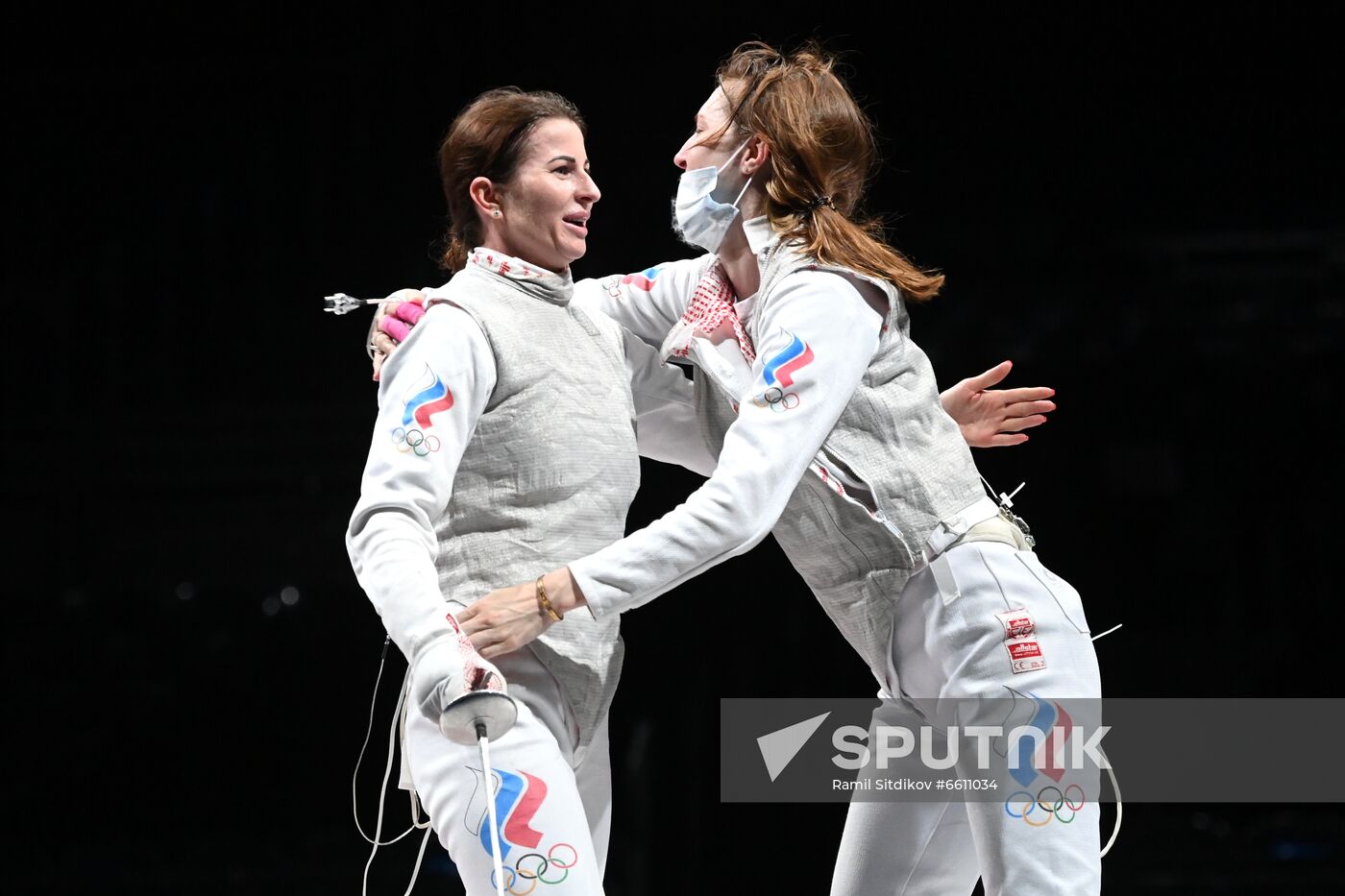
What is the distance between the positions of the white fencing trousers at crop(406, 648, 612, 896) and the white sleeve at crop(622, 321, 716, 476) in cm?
43

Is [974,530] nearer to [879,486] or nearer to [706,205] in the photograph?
[879,486]

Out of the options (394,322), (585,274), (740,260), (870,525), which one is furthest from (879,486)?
(585,274)

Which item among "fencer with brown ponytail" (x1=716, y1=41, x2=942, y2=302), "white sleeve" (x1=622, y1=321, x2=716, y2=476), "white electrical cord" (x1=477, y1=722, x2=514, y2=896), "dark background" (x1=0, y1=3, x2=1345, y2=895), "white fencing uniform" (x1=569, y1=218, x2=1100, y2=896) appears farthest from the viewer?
"dark background" (x1=0, y1=3, x2=1345, y2=895)

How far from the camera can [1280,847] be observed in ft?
9.89

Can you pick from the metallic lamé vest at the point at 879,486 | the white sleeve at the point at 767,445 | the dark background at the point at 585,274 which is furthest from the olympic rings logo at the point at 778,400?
the dark background at the point at 585,274

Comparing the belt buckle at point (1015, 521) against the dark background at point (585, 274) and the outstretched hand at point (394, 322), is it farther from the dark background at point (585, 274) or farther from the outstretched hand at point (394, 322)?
the dark background at point (585, 274)

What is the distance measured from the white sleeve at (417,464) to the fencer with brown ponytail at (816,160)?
1.23 ft

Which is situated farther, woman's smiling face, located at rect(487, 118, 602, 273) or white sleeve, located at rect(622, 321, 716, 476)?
white sleeve, located at rect(622, 321, 716, 476)

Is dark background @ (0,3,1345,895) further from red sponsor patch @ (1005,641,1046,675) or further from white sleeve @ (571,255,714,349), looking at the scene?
red sponsor patch @ (1005,641,1046,675)

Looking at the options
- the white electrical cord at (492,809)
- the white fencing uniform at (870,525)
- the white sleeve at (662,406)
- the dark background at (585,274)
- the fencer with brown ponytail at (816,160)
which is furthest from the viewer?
the dark background at (585,274)

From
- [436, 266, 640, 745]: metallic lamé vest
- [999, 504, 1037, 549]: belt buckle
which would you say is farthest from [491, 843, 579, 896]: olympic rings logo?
[999, 504, 1037, 549]: belt buckle

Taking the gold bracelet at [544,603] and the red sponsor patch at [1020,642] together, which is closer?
the gold bracelet at [544,603]

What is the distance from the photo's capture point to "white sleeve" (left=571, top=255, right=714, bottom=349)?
1792 mm

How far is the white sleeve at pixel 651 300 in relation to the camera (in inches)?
70.6
